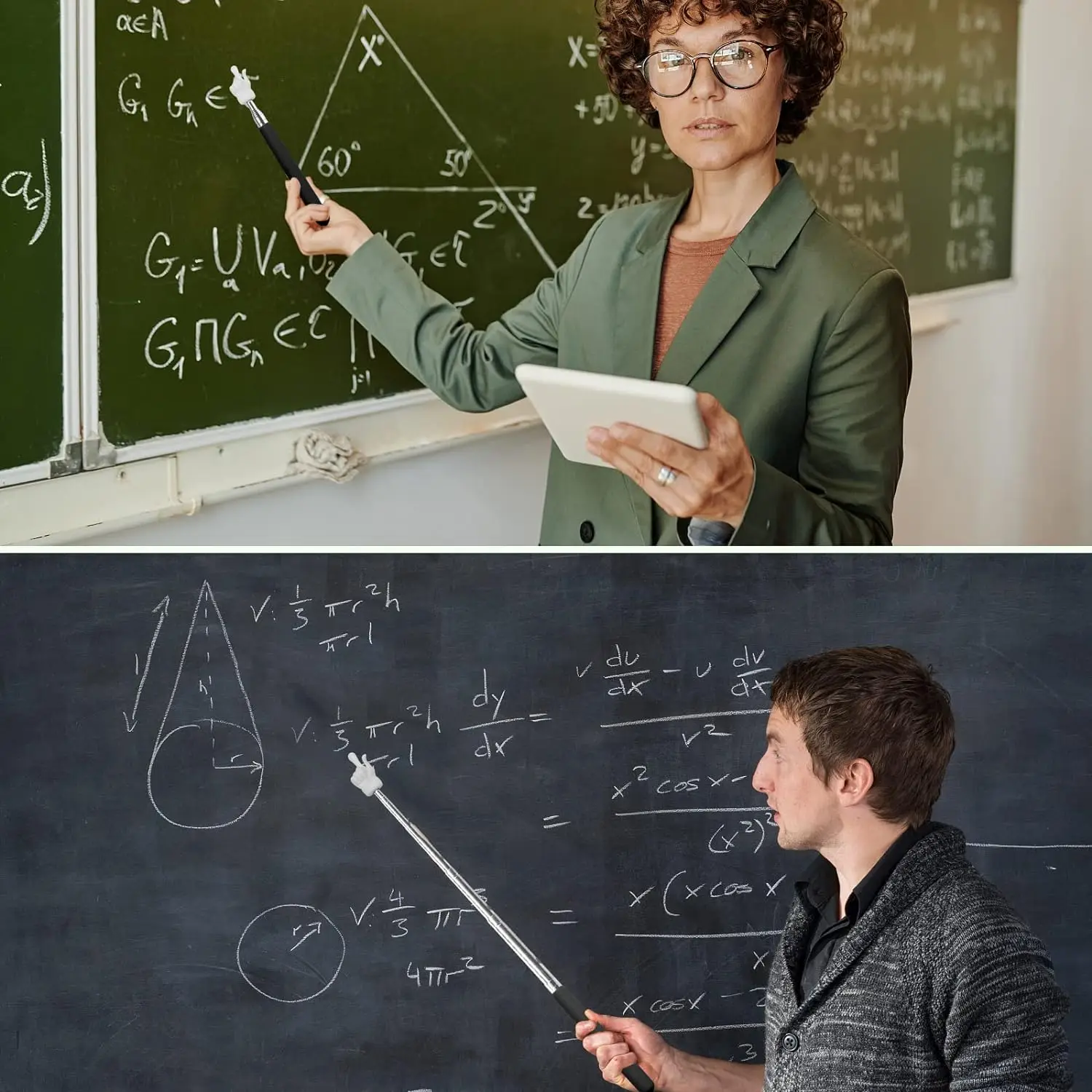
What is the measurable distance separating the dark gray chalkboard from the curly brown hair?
69 centimetres

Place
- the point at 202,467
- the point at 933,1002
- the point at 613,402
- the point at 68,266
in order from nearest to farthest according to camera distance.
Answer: the point at 933,1002 < the point at 613,402 < the point at 68,266 < the point at 202,467

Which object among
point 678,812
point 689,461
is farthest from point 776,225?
point 678,812

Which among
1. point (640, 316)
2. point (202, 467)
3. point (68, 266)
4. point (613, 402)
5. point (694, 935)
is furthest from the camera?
point (202, 467)

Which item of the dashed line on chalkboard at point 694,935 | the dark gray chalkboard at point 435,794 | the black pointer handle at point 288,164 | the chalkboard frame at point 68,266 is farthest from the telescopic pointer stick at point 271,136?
the dashed line on chalkboard at point 694,935

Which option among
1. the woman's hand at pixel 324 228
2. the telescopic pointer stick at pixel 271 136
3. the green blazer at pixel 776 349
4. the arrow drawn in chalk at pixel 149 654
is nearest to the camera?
the arrow drawn in chalk at pixel 149 654

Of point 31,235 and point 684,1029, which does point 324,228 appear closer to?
point 31,235

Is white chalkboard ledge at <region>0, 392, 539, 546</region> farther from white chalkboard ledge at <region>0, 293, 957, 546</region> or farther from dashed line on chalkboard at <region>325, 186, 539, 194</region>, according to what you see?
dashed line on chalkboard at <region>325, 186, 539, 194</region>

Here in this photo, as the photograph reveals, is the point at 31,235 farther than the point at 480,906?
Yes

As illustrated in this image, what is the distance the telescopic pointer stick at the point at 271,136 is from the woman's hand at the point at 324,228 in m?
0.01

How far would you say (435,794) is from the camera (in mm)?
1534

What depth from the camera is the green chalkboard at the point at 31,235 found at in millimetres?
1605

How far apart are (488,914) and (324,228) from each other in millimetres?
988

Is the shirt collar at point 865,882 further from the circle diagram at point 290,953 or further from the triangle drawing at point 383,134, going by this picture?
the triangle drawing at point 383,134

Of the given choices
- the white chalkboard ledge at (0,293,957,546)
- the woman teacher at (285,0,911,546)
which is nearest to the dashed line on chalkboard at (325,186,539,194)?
the woman teacher at (285,0,911,546)
